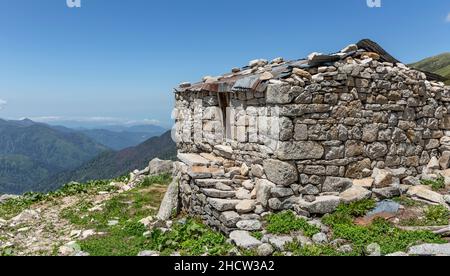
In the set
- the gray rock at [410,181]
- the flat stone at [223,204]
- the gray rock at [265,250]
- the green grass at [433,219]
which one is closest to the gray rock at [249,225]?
the flat stone at [223,204]

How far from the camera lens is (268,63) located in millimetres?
13914

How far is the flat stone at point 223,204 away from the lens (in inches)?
364

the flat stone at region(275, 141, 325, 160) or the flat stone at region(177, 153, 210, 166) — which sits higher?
the flat stone at region(275, 141, 325, 160)

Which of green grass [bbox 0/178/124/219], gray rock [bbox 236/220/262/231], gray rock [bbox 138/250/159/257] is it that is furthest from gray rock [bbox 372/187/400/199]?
green grass [bbox 0/178/124/219]

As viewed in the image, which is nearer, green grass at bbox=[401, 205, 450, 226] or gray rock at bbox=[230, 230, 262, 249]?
gray rock at bbox=[230, 230, 262, 249]

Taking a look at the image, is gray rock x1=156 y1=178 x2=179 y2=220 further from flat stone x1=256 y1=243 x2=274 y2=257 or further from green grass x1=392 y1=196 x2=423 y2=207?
green grass x1=392 y1=196 x2=423 y2=207

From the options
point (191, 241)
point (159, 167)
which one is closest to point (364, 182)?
point (191, 241)

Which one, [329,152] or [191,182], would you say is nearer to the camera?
[329,152]

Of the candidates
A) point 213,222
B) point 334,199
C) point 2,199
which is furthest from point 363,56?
point 2,199

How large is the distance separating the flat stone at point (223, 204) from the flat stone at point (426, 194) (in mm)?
4248

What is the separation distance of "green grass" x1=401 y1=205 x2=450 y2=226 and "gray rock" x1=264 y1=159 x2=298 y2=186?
2.49 m

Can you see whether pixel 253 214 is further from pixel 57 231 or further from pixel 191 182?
pixel 57 231

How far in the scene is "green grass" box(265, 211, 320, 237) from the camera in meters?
8.38
